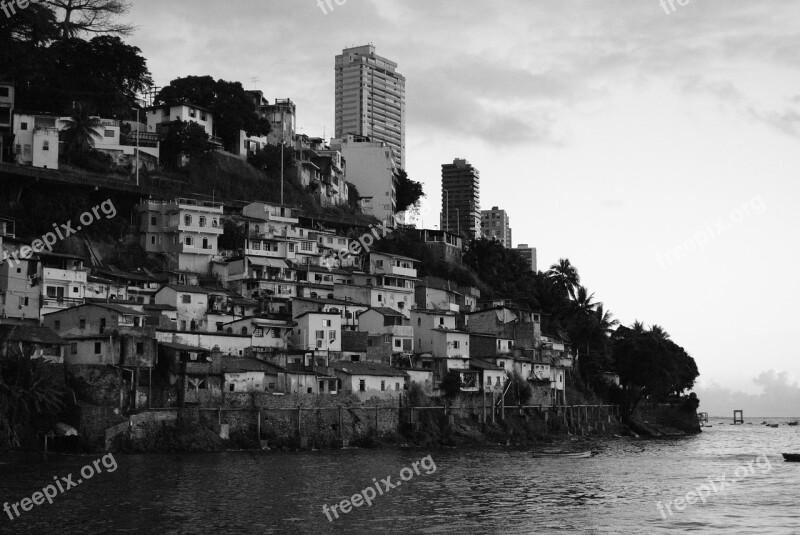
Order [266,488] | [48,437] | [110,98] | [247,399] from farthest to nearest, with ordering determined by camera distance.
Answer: [110,98], [247,399], [48,437], [266,488]

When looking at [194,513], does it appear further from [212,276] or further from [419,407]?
[212,276]

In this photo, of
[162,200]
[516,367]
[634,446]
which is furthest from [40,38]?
[634,446]

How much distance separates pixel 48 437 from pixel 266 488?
68.2 ft

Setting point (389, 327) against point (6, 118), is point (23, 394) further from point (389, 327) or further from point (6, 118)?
point (6, 118)

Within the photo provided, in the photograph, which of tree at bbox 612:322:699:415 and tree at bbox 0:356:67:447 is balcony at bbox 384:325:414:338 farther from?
tree at bbox 612:322:699:415

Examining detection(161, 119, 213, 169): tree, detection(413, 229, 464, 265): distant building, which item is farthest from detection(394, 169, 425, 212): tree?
detection(161, 119, 213, 169): tree

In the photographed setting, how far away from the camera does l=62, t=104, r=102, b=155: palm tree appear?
333 feet

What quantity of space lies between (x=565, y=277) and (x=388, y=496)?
9083cm

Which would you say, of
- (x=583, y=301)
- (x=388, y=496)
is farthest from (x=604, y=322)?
(x=388, y=496)

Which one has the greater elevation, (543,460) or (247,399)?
(247,399)

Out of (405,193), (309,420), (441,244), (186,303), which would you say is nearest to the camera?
(309,420)

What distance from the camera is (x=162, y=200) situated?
103625 mm

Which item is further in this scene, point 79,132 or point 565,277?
point 565,277

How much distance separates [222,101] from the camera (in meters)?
122
